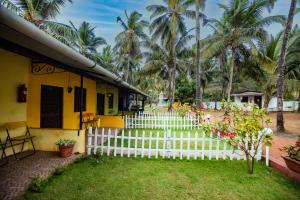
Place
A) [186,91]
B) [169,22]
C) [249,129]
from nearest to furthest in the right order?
[249,129] < [169,22] < [186,91]

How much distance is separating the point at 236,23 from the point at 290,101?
20.3m

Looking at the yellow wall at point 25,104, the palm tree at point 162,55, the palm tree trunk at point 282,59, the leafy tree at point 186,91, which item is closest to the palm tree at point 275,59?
the palm tree at point 162,55

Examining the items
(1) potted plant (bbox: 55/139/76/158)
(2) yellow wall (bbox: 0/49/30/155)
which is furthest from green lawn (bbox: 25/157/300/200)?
(2) yellow wall (bbox: 0/49/30/155)

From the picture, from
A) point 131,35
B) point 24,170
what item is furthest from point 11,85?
point 131,35

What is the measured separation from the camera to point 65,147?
5160 millimetres

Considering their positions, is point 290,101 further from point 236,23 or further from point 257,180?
point 257,180

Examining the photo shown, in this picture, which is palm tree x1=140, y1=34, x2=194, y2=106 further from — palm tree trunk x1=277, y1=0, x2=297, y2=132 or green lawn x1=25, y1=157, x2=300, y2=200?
green lawn x1=25, y1=157, x2=300, y2=200

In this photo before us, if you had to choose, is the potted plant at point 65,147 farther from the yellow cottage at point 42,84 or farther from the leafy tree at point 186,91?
the leafy tree at point 186,91

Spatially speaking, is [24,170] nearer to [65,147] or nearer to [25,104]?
[65,147]

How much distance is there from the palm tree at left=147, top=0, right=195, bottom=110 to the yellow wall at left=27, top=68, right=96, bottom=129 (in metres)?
12.5

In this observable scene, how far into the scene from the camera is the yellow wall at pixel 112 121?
10.8 meters

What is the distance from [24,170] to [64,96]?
3.70 metres

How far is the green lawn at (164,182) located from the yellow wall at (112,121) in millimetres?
5468

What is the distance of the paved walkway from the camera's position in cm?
342
